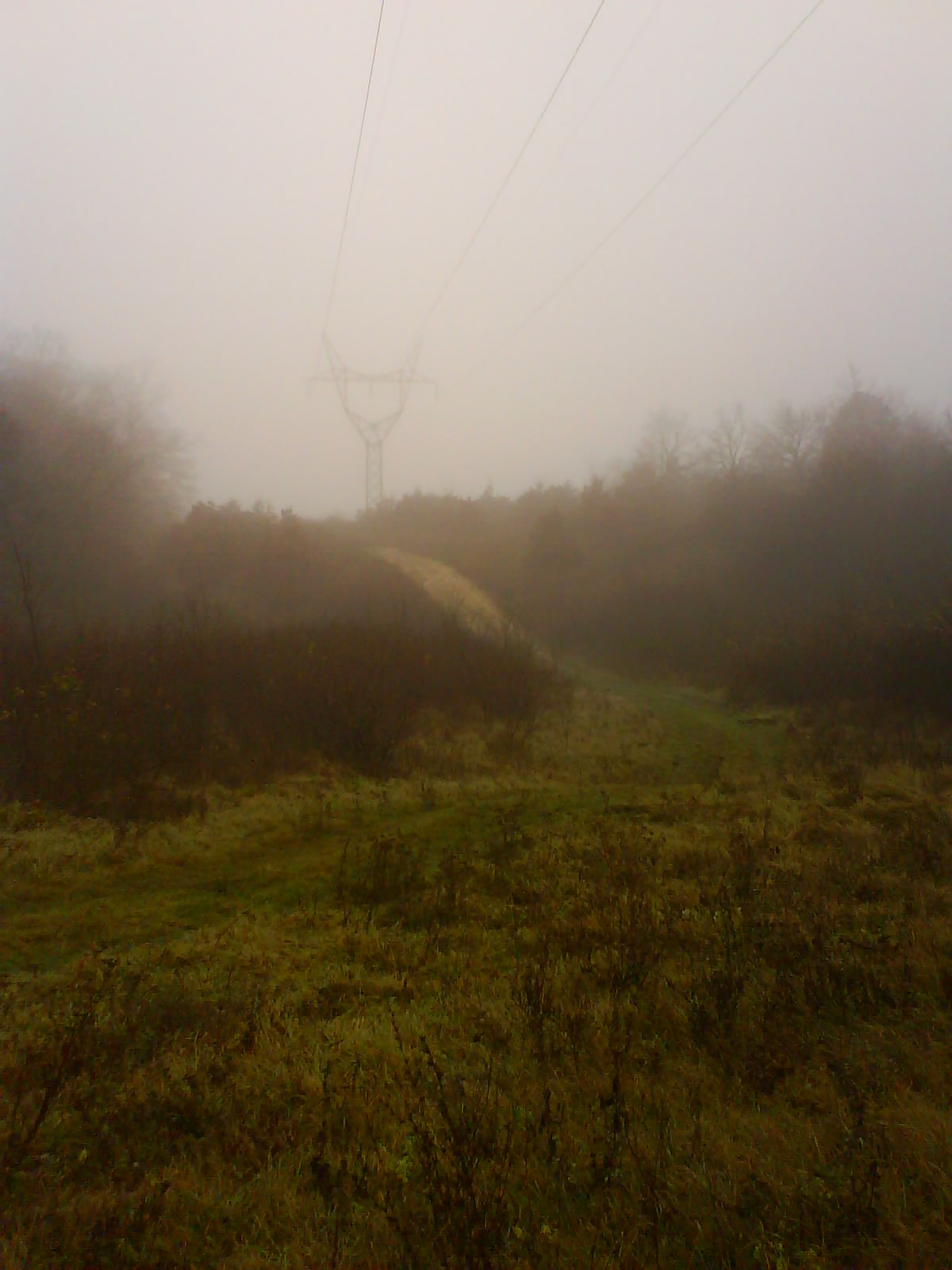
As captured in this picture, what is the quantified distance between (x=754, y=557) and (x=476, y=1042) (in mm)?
30112

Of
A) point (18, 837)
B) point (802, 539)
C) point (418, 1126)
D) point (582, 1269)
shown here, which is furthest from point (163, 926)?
point (802, 539)

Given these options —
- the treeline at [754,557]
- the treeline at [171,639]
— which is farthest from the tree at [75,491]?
the treeline at [754,557]

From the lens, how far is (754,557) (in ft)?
104

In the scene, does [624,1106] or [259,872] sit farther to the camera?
[259,872]

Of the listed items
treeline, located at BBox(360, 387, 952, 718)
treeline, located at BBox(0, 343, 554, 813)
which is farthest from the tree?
treeline, located at BBox(360, 387, 952, 718)

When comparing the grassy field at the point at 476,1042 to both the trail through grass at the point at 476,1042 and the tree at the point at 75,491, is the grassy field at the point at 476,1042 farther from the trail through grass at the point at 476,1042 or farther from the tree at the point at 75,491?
the tree at the point at 75,491

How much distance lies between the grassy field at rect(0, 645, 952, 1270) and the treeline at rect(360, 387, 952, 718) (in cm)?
1069

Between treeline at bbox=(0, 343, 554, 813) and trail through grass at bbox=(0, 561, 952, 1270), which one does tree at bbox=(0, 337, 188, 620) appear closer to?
treeline at bbox=(0, 343, 554, 813)

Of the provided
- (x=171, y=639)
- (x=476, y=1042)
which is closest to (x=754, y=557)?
(x=171, y=639)

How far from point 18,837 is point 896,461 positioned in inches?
1350

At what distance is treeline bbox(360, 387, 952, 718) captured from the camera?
20422 millimetres

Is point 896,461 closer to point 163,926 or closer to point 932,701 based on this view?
→ point 932,701

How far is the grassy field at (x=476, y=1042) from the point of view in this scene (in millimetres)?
3119

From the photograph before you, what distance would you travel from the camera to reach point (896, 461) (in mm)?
31578
